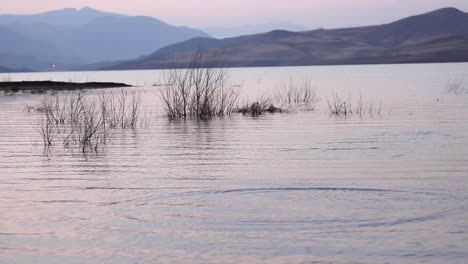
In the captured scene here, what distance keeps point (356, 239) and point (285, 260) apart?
1152mm

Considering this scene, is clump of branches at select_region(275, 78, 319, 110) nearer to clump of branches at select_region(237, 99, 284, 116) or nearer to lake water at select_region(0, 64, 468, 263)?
clump of branches at select_region(237, 99, 284, 116)

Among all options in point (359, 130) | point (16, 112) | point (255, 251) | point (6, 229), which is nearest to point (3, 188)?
point (6, 229)

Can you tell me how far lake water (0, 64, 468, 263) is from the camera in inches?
317

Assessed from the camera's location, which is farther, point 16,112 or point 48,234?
point 16,112

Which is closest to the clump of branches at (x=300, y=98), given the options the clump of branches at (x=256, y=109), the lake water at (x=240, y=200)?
the clump of branches at (x=256, y=109)

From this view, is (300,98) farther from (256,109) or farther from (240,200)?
(240,200)

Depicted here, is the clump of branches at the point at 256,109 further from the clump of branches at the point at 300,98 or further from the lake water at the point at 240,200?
the lake water at the point at 240,200

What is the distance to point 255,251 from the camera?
26.1ft

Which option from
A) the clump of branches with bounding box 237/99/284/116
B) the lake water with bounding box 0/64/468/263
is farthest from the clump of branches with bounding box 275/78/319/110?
the lake water with bounding box 0/64/468/263

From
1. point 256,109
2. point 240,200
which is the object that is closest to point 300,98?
point 256,109

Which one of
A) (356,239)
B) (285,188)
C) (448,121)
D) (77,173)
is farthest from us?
(448,121)

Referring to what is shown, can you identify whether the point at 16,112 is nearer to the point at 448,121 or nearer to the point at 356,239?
the point at 448,121

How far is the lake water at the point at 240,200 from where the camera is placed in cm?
805

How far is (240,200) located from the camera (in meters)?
10.7
